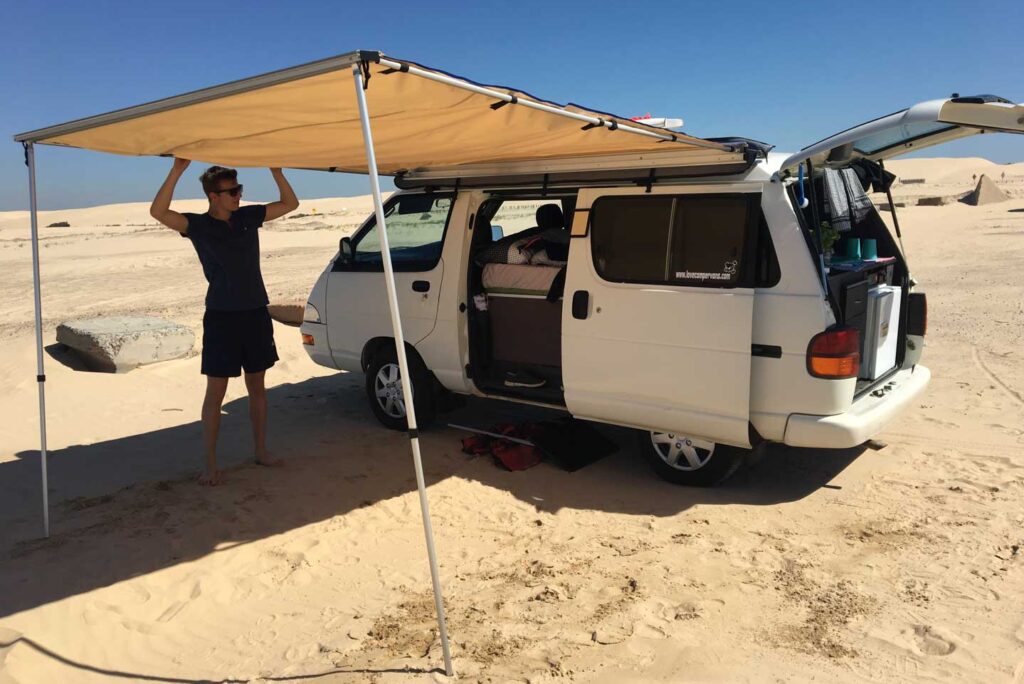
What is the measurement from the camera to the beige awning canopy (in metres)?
3.15

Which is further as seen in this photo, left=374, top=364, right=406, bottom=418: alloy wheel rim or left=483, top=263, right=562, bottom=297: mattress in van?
left=374, top=364, right=406, bottom=418: alloy wheel rim

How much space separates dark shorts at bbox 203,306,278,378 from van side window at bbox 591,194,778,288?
7.59 feet

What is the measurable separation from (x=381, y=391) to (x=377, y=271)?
3.31 feet

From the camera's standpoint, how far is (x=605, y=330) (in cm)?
508

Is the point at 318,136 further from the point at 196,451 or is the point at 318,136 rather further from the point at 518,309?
the point at 196,451

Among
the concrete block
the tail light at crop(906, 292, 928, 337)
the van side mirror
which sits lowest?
the concrete block

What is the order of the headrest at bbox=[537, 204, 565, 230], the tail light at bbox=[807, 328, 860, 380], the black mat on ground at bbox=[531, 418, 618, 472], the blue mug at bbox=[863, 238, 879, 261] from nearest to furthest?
1. the tail light at bbox=[807, 328, 860, 380]
2. the blue mug at bbox=[863, 238, 879, 261]
3. the black mat on ground at bbox=[531, 418, 618, 472]
4. the headrest at bbox=[537, 204, 565, 230]

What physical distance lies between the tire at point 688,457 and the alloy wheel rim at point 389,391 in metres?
2.14

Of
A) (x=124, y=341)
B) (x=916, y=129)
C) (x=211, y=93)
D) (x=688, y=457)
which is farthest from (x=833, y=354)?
(x=124, y=341)

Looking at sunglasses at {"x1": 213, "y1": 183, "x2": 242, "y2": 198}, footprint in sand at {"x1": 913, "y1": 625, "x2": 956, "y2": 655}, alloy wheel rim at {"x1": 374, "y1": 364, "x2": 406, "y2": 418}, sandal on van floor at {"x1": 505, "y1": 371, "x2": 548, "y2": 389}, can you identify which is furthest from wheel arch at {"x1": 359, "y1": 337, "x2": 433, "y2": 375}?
footprint in sand at {"x1": 913, "y1": 625, "x2": 956, "y2": 655}

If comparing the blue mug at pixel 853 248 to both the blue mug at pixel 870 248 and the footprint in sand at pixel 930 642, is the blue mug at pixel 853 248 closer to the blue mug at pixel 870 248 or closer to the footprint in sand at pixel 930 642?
the blue mug at pixel 870 248

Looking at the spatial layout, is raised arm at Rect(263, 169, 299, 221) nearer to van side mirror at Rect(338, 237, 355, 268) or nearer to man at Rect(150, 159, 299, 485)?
man at Rect(150, 159, 299, 485)

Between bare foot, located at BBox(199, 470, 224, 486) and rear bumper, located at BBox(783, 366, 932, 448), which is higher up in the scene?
rear bumper, located at BBox(783, 366, 932, 448)

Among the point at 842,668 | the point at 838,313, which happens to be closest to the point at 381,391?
the point at 838,313
